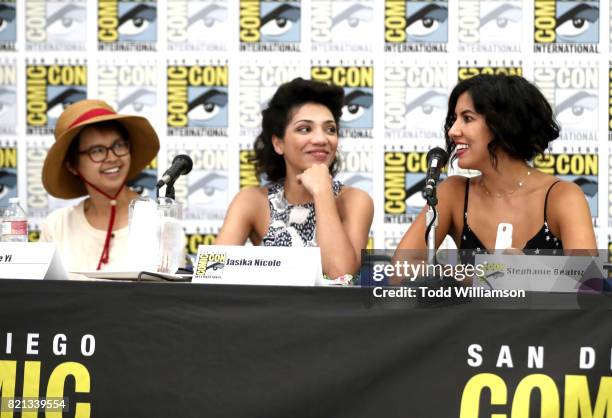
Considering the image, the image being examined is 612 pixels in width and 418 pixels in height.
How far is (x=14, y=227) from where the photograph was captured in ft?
8.13

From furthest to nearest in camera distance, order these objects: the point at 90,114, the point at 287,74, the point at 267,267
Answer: the point at 287,74
the point at 90,114
the point at 267,267

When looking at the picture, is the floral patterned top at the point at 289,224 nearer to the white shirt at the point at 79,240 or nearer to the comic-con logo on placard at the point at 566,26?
the white shirt at the point at 79,240

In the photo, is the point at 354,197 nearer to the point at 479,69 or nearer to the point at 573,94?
the point at 479,69

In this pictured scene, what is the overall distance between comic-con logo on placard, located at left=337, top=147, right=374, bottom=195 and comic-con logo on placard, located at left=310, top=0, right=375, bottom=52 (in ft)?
1.31

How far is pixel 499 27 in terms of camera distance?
3676 millimetres

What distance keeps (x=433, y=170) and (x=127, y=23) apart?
1992 millimetres

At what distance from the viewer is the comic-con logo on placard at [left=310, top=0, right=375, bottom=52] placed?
3.72 meters

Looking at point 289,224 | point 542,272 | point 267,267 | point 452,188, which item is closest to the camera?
point 542,272

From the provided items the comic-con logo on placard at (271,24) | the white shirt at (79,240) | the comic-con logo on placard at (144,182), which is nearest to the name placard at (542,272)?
the white shirt at (79,240)

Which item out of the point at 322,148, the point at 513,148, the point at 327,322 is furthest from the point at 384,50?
the point at 327,322

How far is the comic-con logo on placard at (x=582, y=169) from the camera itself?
11.9ft

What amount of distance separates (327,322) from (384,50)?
2026 mm

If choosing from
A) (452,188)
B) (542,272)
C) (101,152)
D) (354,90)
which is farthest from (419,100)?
(542,272)

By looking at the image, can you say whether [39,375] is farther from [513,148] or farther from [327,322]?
[513,148]
